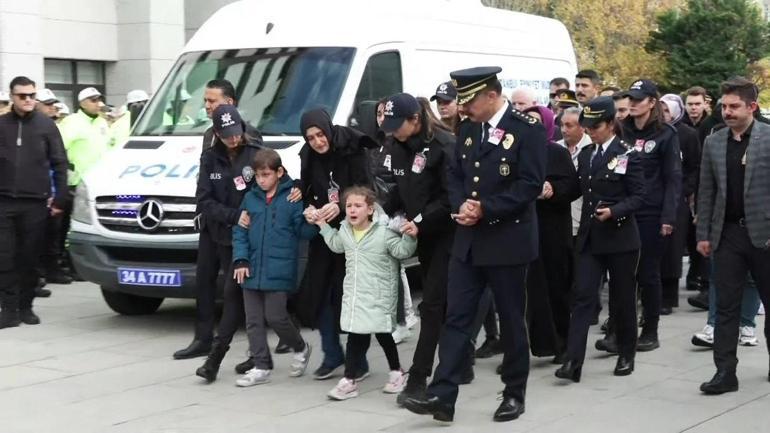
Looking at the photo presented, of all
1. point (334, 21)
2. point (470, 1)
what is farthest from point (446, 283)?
point (470, 1)

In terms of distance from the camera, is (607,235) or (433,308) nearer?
(433,308)

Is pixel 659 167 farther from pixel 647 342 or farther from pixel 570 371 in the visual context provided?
pixel 570 371

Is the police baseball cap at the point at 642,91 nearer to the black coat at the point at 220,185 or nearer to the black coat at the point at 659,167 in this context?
the black coat at the point at 659,167

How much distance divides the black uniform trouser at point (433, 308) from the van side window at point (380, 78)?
2936mm

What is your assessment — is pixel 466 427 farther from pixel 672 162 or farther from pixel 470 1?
pixel 470 1

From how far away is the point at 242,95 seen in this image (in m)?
10.2

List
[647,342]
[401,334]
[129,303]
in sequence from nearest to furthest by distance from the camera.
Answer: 1. [647,342]
2. [401,334]
3. [129,303]

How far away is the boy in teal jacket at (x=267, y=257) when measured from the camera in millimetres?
7809

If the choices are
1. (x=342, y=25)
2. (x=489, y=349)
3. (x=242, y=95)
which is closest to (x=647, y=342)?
(x=489, y=349)

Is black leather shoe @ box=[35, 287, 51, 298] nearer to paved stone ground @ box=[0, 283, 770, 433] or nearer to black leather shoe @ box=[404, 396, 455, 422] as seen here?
paved stone ground @ box=[0, 283, 770, 433]

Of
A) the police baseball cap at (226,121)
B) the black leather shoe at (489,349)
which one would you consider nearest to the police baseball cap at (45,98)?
the police baseball cap at (226,121)

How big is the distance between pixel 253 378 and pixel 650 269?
2838mm

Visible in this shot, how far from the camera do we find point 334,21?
1045 cm

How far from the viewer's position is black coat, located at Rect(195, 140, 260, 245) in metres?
8.33
